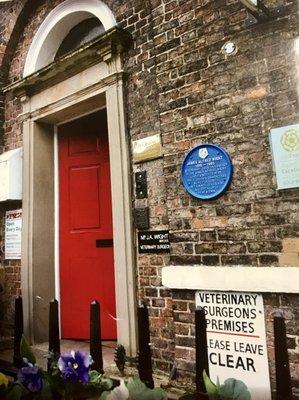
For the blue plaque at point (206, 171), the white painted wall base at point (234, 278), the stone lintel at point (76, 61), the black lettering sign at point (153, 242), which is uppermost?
the stone lintel at point (76, 61)

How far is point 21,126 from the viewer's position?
484cm

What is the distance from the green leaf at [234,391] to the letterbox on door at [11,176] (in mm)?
3861

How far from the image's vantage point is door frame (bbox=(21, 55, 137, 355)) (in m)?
3.49

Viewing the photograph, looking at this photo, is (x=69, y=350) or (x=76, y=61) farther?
(x=76, y=61)

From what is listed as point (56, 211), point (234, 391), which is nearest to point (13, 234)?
point (56, 211)

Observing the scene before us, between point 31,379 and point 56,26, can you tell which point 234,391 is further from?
point 56,26

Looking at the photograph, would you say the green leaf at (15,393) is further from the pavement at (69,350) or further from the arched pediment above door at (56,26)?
the arched pediment above door at (56,26)

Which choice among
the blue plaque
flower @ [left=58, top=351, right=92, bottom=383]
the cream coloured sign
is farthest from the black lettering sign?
flower @ [left=58, top=351, right=92, bottom=383]

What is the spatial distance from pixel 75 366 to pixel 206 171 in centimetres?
193

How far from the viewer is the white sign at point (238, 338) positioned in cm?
262

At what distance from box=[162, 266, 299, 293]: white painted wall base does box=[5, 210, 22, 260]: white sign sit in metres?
2.37

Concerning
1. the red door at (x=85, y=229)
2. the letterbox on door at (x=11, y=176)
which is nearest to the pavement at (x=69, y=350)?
the red door at (x=85, y=229)

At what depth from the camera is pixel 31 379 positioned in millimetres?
1437

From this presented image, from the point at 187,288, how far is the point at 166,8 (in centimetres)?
253
